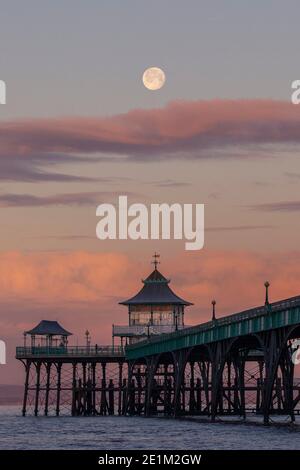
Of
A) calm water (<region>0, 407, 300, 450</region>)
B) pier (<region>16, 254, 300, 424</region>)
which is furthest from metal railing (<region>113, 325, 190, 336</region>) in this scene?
calm water (<region>0, 407, 300, 450</region>)

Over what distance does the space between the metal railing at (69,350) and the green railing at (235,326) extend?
64.2 ft

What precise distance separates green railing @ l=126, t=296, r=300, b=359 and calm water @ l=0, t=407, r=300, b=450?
805 centimetres

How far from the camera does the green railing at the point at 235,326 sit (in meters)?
107

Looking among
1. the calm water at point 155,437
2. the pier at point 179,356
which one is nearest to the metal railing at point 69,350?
the pier at point 179,356

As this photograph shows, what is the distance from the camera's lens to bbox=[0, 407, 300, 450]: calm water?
9044 cm

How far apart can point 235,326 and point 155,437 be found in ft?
72.1

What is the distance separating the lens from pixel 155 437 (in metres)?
101

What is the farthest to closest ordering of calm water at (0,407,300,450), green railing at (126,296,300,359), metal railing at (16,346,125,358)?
1. metal railing at (16,346,125,358)
2. green railing at (126,296,300,359)
3. calm water at (0,407,300,450)

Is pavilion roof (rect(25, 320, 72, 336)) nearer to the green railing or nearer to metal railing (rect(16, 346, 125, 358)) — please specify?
metal railing (rect(16, 346, 125, 358))

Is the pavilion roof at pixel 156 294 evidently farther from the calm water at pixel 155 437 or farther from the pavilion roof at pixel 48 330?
the calm water at pixel 155 437

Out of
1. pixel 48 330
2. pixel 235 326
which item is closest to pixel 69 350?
pixel 48 330

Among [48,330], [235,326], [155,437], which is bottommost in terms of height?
[155,437]

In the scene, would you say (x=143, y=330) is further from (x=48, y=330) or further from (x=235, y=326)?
(x=235, y=326)
